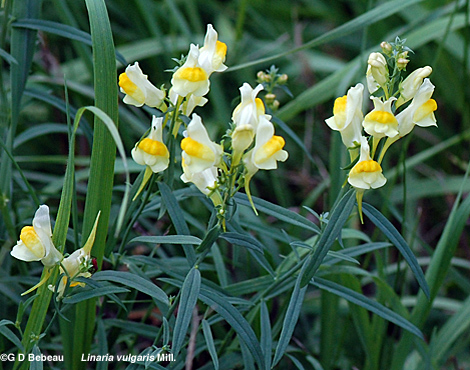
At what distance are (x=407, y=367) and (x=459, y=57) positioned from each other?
1.57 m

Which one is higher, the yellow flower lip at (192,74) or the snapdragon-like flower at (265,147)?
the yellow flower lip at (192,74)

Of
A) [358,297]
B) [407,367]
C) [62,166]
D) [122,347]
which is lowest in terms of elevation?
[407,367]

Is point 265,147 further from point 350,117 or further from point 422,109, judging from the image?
point 422,109

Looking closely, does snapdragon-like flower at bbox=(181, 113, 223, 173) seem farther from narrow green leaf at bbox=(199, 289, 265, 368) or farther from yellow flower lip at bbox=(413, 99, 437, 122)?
yellow flower lip at bbox=(413, 99, 437, 122)

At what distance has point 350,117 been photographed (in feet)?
3.27

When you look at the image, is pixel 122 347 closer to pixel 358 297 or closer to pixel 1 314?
pixel 1 314

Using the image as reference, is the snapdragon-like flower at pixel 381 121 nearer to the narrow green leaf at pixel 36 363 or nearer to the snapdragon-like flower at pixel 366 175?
the snapdragon-like flower at pixel 366 175

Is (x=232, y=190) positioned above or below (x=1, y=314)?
above

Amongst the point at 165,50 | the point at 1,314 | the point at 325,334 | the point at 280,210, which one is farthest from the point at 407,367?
the point at 165,50

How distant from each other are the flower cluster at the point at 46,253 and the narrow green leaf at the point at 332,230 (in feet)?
1.32

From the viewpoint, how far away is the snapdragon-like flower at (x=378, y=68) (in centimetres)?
96

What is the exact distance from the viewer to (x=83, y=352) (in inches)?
49.5

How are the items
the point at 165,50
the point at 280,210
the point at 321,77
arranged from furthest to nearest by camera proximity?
the point at 321,77, the point at 165,50, the point at 280,210

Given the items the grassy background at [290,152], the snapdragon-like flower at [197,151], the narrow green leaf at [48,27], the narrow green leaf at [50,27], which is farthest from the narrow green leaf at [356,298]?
the narrow green leaf at [48,27]
